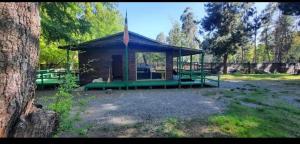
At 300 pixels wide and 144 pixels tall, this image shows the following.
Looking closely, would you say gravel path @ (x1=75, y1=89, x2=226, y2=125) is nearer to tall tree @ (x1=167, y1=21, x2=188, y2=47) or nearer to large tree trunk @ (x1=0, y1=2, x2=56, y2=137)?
large tree trunk @ (x1=0, y1=2, x2=56, y2=137)

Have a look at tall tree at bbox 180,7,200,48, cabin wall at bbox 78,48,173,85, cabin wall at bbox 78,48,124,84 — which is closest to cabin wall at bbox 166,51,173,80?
cabin wall at bbox 78,48,173,85

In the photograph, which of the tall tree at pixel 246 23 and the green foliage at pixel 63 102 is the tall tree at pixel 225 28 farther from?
the green foliage at pixel 63 102

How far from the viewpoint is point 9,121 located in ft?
6.37

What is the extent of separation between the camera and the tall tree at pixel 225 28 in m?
32.7

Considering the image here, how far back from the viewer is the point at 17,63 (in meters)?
2.06

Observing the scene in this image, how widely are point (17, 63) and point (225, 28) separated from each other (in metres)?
33.6

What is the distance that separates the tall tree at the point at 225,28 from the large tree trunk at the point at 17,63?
32.0 metres

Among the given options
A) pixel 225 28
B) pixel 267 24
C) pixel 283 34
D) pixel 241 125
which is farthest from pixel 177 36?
pixel 241 125

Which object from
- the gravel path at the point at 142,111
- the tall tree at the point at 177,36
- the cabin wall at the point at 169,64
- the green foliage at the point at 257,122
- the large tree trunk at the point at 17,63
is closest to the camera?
the large tree trunk at the point at 17,63

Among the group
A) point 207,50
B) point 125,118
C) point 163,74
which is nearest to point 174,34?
point 207,50

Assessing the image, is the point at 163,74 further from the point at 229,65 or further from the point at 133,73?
Result: the point at 229,65

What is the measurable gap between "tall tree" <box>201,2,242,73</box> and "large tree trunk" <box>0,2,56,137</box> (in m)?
32.0

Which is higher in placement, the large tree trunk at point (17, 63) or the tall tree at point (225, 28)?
the tall tree at point (225, 28)

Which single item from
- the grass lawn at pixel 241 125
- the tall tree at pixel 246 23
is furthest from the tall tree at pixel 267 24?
the grass lawn at pixel 241 125
